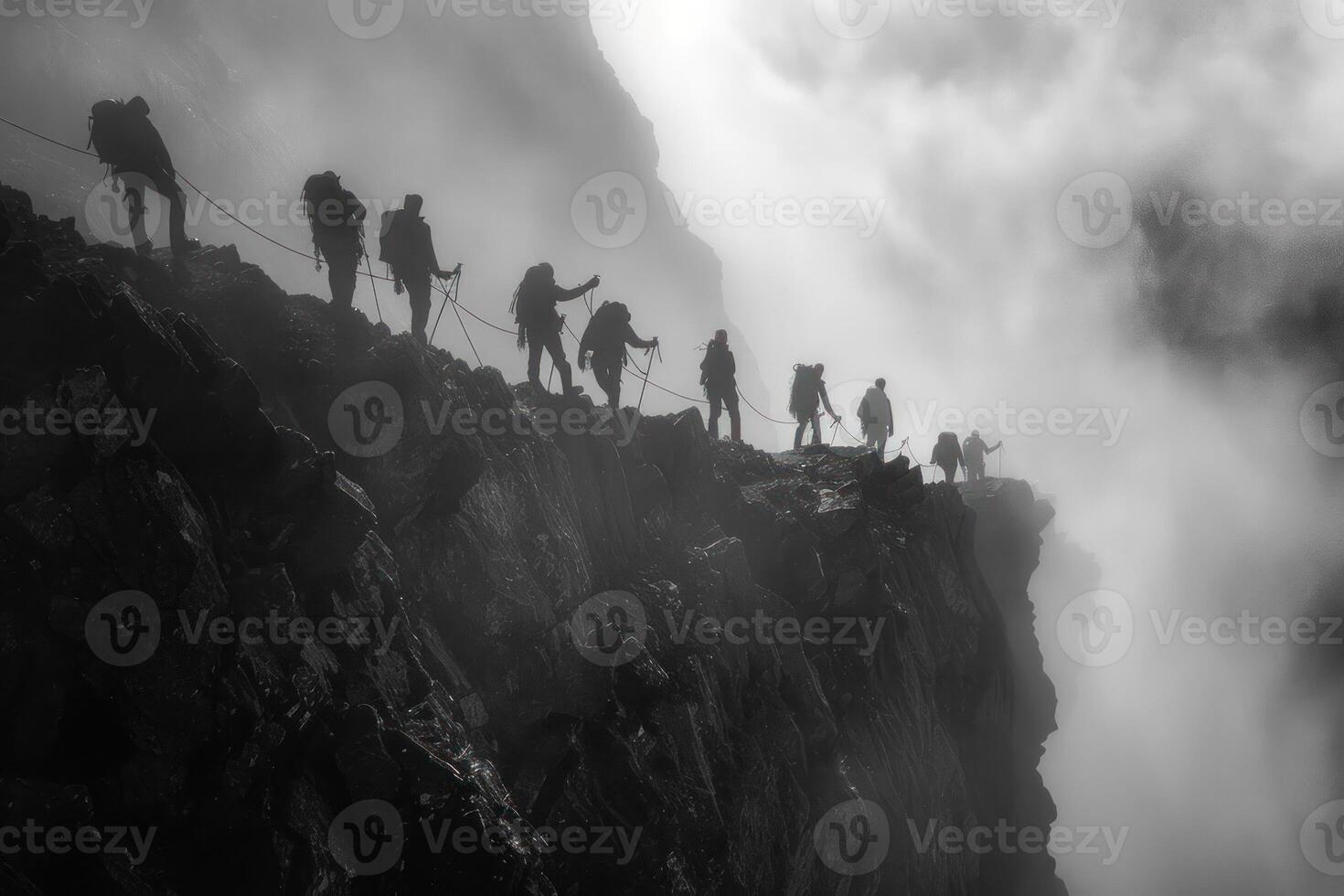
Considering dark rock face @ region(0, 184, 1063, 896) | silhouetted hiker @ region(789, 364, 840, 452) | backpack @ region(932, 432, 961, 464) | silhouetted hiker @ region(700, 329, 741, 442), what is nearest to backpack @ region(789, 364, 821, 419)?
silhouetted hiker @ region(789, 364, 840, 452)

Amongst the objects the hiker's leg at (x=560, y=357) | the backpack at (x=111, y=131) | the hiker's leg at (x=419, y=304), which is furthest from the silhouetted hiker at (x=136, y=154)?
the hiker's leg at (x=560, y=357)

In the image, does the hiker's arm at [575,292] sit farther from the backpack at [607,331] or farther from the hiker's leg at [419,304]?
the hiker's leg at [419,304]

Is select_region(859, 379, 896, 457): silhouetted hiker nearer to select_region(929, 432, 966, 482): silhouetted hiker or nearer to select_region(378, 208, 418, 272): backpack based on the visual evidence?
select_region(929, 432, 966, 482): silhouetted hiker

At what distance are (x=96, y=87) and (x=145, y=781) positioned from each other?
8589cm

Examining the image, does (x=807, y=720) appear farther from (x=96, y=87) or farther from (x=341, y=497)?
(x=96, y=87)

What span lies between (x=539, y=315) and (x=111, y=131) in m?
9.87

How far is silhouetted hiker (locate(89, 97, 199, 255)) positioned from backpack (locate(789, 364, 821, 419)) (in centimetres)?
2122

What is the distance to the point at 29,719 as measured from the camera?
9852 millimetres

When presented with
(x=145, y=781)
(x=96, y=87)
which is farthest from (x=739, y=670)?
(x=96, y=87)

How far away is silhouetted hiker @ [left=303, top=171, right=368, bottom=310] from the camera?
61.1 feet

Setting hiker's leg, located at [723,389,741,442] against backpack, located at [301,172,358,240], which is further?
hiker's leg, located at [723,389,741,442]

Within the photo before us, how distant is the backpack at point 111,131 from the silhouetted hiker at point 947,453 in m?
32.6

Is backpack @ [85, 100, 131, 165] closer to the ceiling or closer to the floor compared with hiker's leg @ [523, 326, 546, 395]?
closer to the ceiling

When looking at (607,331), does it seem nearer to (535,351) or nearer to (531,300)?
(535,351)
